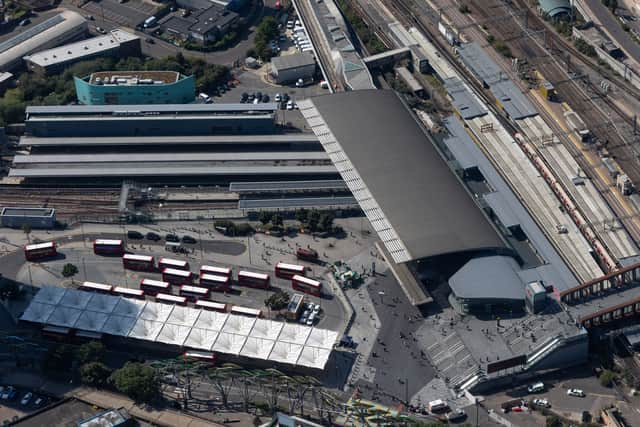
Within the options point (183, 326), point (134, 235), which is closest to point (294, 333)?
point (183, 326)

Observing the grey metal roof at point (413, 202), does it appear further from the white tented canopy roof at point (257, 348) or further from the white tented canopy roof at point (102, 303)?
the white tented canopy roof at point (102, 303)

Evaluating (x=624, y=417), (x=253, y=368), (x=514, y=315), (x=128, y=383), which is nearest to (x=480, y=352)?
(x=514, y=315)

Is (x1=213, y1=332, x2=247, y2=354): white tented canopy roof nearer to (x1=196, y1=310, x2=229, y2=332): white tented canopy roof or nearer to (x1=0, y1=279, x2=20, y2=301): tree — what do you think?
(x1=196, y1=310, x2=229, y2=332): white tented canopy roof

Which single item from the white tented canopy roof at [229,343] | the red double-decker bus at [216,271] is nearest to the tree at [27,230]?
the red double-decker bus at [216,271]

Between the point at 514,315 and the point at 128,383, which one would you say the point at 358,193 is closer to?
the point at 514,315

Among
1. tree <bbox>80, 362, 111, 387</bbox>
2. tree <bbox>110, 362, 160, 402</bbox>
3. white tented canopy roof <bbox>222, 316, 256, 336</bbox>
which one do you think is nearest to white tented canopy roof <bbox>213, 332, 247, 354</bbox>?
white tented canopy roof <bbox>222, 316, 256, 336</bbox>
